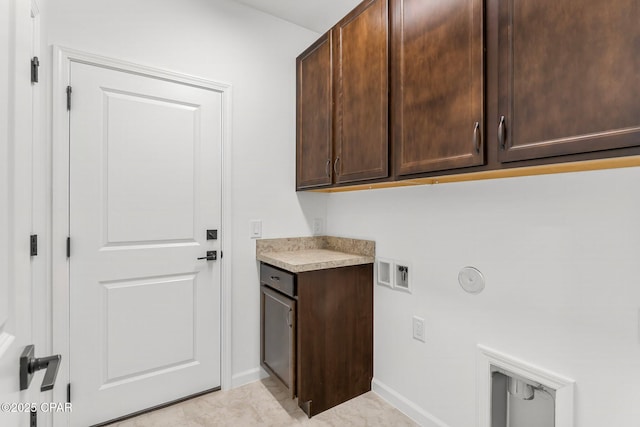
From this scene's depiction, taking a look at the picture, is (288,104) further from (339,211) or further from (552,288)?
(552,288)

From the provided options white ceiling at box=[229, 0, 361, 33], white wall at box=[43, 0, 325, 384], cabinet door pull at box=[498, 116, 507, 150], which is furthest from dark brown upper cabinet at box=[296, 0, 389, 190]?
cabinet door pull at box=[498, 116, 507, 150]

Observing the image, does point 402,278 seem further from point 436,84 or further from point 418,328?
point 436,84

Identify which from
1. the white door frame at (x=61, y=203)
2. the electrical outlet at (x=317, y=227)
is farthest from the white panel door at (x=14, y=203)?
the electrical outlet at (x=317, y=227)

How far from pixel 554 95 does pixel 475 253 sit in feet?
2.56

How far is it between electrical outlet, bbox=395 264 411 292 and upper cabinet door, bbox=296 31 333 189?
0.72 m

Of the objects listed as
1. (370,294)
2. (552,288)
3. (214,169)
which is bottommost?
(370,294)

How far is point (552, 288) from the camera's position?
1274 mm

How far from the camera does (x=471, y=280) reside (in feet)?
5.10

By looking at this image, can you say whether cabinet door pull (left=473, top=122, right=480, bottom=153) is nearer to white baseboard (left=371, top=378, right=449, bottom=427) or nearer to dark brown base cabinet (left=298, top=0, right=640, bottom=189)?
dark brown base cabinet (left=298, top=0, right=640, bottom=189)

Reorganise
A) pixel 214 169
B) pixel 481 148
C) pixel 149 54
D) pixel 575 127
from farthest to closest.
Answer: pixel 214 169 → pixel 149 54 → pixel 481 148 → pixel 575 127

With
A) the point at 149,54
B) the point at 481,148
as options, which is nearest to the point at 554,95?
the point at 481,148

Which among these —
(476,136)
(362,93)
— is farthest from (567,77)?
(362,93)

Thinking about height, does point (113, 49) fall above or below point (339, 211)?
above

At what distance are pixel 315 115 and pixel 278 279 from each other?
1153mm
